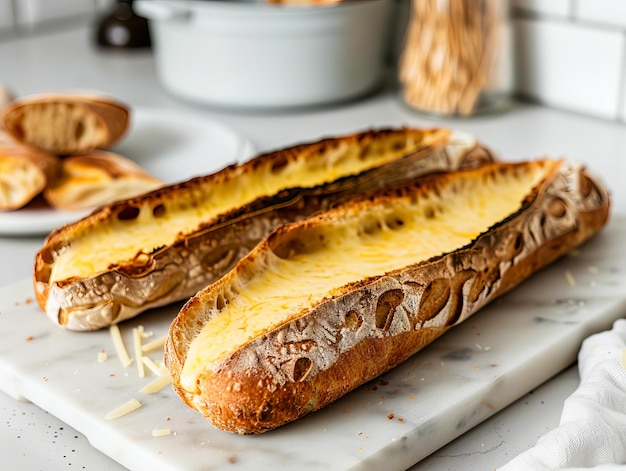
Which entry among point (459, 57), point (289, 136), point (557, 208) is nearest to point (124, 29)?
point (289, 136)

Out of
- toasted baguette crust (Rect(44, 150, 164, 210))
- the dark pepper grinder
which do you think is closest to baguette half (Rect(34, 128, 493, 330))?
toasted baguette crust (Rect(44, 150, 164, 210))

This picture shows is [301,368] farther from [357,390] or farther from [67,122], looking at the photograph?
[67,122]

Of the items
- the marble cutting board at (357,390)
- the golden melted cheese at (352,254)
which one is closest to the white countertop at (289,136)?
the marble cutting board at (357,390)

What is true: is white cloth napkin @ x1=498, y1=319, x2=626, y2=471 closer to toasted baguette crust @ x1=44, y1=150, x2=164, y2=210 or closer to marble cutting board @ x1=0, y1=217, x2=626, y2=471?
marble cutting board @ x1=0, y1=217, x2=626, y2=471

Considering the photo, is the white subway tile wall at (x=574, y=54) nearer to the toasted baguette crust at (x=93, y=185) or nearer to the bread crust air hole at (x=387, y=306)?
the toasted baguette crust at (x=93, y=185)

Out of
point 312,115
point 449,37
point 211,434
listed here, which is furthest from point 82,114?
point 211,434

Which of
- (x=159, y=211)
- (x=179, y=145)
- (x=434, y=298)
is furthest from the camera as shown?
(x=179, y=145)
